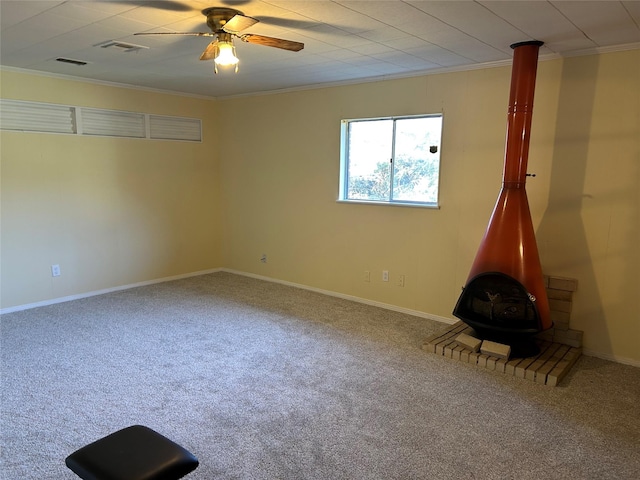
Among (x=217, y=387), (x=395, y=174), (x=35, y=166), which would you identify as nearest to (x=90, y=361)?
(x=217, y=387)

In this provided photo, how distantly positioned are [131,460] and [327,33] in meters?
2.63

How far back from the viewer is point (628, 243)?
3256mm

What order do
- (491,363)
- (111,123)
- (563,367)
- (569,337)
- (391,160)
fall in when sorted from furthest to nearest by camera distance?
(111,123) → (391,160) → (569,337) → (491,363) → (563,367)

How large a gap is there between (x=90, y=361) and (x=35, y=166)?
227 centimetres

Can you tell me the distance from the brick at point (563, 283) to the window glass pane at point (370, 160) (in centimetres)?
173

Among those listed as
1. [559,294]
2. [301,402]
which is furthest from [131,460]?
[559,294]

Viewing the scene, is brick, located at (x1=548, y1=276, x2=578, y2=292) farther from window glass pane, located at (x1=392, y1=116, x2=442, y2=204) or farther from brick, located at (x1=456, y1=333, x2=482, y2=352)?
window glass pane, located at (x1=392, y1=116, x2=442, y2=204)

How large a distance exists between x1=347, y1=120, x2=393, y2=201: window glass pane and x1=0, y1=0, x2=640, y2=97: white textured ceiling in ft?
1.86

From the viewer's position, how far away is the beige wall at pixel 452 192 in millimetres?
3289

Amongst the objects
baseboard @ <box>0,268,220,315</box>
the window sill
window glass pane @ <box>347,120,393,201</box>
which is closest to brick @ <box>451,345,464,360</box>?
the window sill

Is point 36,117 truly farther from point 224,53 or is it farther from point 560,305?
point 560,305

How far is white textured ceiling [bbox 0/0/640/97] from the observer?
2424 millimetres

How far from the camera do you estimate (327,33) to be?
2908 mm

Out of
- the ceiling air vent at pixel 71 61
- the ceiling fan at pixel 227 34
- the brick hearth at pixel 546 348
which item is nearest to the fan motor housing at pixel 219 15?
the ceiling fan at pixel 227 34
